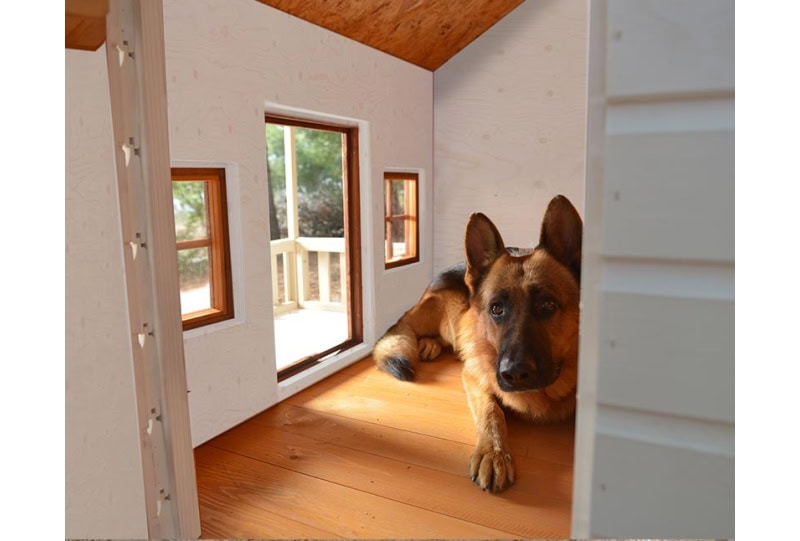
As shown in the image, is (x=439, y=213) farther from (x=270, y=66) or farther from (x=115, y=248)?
(x=115, y=248)

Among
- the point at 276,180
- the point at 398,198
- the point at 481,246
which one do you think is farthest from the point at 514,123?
the point at 276,180

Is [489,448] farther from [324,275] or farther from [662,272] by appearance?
[324,275]

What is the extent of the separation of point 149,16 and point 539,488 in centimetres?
198

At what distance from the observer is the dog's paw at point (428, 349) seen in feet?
11.4

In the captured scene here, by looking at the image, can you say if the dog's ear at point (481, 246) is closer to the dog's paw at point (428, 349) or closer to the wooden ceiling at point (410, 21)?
the dog's paw at point (428, 349)

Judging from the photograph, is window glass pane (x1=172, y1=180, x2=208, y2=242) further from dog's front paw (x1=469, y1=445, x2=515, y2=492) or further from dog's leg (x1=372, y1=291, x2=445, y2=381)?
dog's front paw (x1=469, y1=445, x2=515, y2=492)

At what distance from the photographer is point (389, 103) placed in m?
3.53

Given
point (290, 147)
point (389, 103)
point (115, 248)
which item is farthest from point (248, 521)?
point (290, 147)

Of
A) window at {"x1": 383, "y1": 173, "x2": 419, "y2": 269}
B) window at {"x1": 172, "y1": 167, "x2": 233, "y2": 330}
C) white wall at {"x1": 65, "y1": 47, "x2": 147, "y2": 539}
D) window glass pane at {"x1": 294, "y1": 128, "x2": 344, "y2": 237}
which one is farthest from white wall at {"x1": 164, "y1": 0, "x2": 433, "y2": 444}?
window glass pane at {"x1": 294, "y1": 128, "x2": 344, "y2": 237}

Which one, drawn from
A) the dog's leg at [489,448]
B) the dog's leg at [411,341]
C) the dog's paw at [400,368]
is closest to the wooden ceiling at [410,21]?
the dog's leg at [411,341]

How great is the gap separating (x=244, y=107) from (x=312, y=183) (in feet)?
16.3

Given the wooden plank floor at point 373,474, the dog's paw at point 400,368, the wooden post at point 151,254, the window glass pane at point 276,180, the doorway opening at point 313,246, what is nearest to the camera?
the wooden post at point 151,254

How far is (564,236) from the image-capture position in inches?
96.9

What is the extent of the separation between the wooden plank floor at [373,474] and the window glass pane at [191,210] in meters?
0.97
